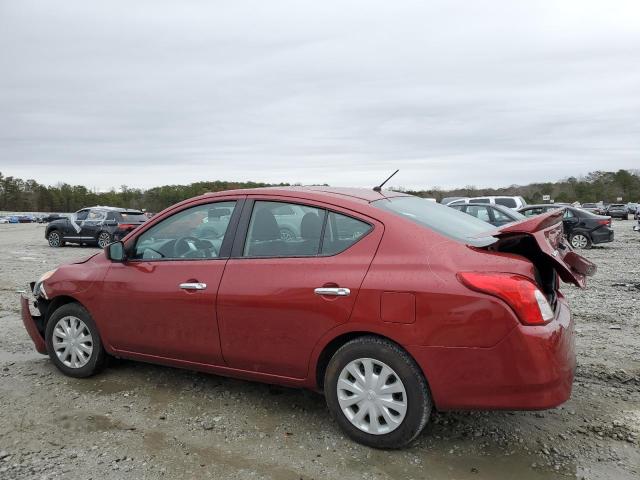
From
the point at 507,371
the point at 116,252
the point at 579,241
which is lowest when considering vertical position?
the point at 579,241

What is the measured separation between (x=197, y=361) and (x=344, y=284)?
140 cm

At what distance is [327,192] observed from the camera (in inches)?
148

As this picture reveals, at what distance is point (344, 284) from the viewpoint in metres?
3.20

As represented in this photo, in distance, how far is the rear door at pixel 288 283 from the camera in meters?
3.25

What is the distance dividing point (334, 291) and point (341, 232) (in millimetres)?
416

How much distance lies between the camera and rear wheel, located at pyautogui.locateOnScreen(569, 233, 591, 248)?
16906 millimetres

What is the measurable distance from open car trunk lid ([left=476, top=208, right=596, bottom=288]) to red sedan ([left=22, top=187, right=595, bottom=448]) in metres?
0.01

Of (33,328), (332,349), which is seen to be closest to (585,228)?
(332,349)

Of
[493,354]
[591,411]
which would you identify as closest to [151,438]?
[493,354]

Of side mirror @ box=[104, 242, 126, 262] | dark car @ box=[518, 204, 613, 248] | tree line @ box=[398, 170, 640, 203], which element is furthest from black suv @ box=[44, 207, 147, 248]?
tree line @ box=[398, 170, 640, 203]

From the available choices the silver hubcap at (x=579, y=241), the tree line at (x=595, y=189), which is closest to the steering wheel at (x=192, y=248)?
the silver hubcap at (x=579, y=241)

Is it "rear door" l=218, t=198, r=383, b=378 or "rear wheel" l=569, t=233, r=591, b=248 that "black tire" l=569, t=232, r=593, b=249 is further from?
"rear door" l=218, t=198, r=383, b=378

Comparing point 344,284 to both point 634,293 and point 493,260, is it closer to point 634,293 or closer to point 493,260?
point 493,260

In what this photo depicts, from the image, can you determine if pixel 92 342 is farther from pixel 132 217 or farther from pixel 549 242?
pixel 132 217
